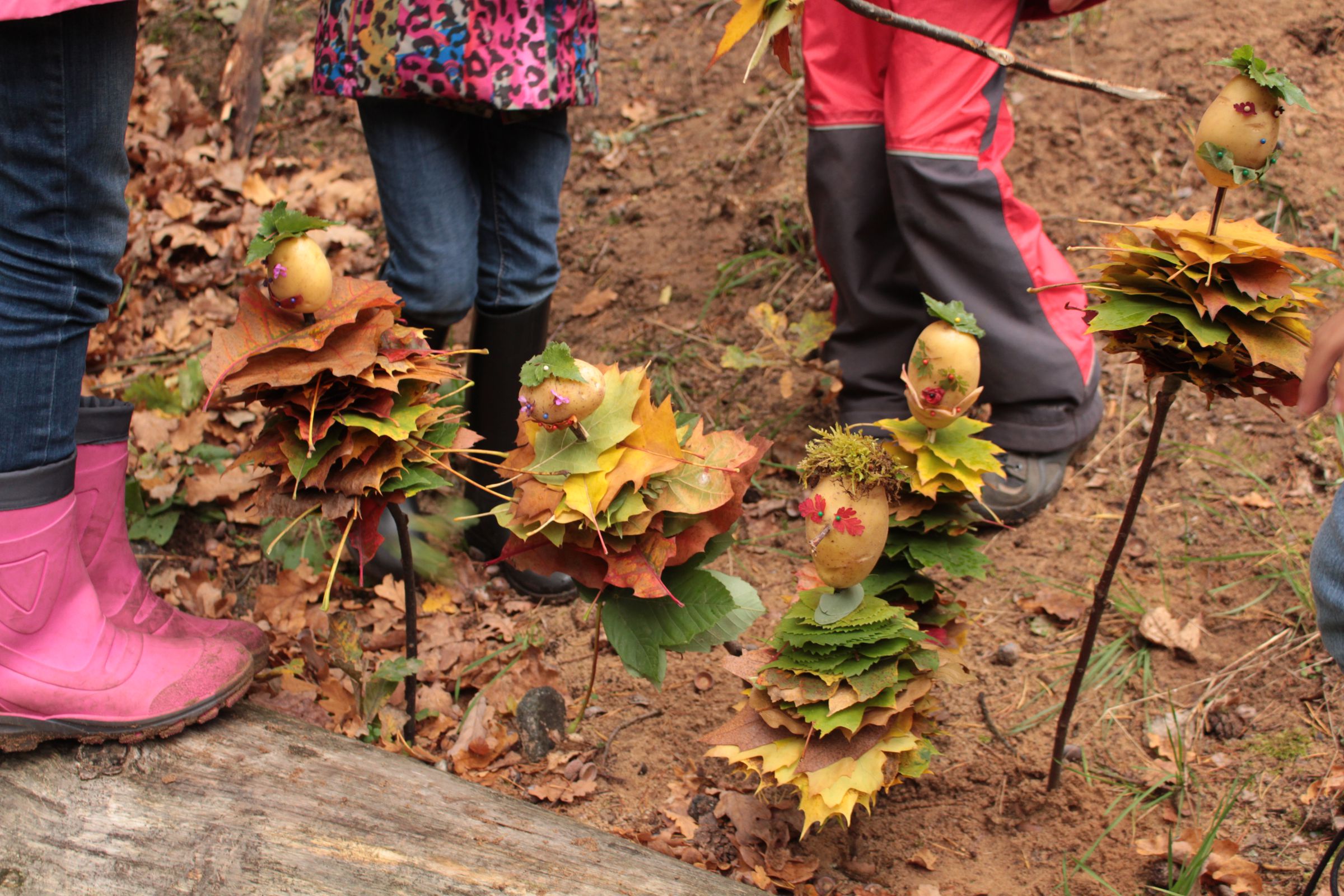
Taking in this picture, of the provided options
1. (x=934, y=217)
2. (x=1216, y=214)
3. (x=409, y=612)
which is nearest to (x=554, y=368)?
(x=409, y=612)

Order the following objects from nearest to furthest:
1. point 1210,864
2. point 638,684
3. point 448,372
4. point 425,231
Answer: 1. point 448,372
2. point 1210,864
3. point 425,231
4. point 638,684

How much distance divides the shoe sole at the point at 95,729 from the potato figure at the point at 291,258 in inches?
31.4

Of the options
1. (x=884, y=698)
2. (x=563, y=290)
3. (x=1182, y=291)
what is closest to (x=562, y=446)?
(x=884, y=698)

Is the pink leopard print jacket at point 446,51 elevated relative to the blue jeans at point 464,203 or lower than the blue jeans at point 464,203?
elevated

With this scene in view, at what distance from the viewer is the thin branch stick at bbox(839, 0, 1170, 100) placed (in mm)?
1268

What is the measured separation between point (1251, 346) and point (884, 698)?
0.76m

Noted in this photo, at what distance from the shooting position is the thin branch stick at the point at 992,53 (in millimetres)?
1268

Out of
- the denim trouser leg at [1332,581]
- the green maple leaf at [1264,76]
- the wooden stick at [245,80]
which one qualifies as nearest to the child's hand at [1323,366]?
the denim trouser leg at [1332,581]

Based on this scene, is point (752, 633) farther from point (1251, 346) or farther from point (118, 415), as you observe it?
point (118, 415)

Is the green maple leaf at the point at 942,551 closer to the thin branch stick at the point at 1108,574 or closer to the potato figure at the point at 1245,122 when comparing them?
the thin branch stick at the point at 1108,574

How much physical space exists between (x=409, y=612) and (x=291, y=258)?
722 millimetres

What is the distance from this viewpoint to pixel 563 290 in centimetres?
359

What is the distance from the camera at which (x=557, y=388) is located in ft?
4.55

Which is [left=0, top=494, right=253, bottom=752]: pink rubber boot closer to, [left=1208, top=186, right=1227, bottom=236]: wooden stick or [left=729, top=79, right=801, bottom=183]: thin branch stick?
[left=1208, top=186, right=1227, bottom=236]: wooden stick
